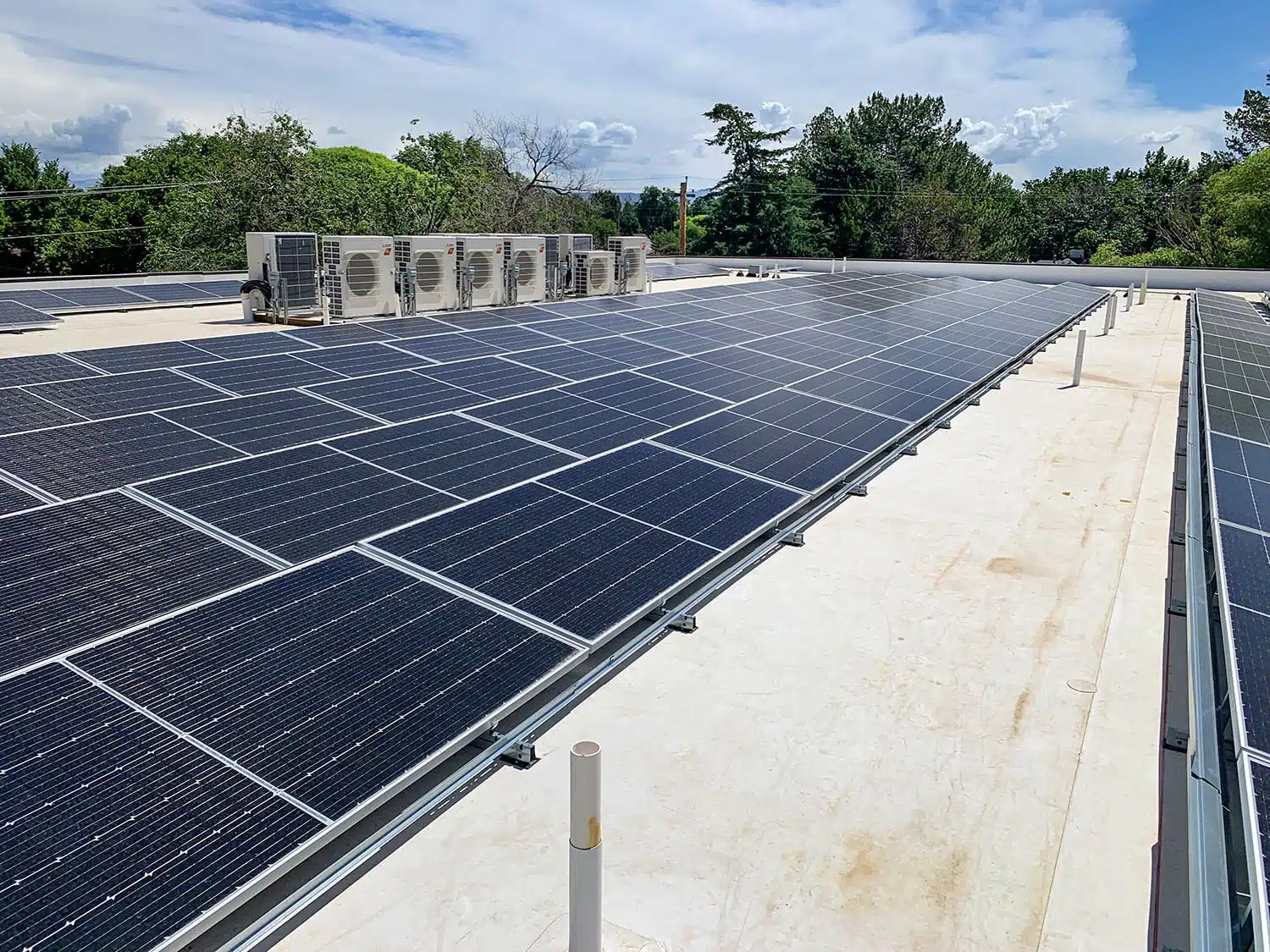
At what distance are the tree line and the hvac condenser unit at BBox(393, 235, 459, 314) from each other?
1058 inches

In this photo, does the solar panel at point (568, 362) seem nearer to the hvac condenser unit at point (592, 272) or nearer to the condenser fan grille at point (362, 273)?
the condenser fan grille at point (362, 273)

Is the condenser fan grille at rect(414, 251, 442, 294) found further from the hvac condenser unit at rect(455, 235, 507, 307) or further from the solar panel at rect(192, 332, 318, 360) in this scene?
the solar panel at rect(192, 332, 318, 360)

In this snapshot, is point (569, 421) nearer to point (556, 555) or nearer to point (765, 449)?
point (765, 449)

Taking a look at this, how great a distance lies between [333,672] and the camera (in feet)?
19.7

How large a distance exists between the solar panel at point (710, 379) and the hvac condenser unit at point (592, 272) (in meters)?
10.9

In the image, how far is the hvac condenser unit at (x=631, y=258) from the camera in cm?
2833

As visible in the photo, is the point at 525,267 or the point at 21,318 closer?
the point at 21,318

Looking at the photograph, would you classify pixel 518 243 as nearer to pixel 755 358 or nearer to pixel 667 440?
pixel 755 358

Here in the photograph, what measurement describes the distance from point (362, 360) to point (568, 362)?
143 inches

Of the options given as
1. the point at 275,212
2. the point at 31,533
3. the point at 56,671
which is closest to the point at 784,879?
the point at 56,671

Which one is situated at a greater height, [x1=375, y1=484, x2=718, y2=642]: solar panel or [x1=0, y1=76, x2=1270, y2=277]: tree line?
[x1=0, y1=76, x2=1270, y2=277]: tree line

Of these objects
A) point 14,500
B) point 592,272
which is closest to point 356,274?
point 592,272

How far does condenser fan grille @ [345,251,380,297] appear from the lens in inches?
782

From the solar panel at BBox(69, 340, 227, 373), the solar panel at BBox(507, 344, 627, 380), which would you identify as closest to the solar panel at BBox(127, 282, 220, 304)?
the solar panel at BBox(69, 340, 227, 373)
